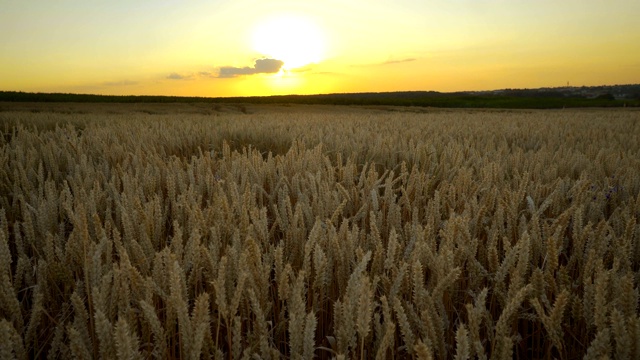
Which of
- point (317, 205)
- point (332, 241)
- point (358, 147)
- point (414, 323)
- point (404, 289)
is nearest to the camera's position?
point (414, 323)

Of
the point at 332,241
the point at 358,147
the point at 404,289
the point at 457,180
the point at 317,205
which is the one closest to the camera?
the point at 404,289

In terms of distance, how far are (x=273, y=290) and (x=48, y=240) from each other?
0.60 meters

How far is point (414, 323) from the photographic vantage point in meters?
0.94

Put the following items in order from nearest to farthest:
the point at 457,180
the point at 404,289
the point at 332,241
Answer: the point at 404,289
the point at 332,241
the point at 457,180

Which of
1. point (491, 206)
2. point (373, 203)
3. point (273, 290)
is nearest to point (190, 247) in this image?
point (273, 290)

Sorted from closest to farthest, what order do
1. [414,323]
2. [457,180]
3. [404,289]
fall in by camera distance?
[414,323] → [404,289] → [457,180]

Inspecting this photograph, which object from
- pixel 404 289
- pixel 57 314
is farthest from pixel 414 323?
pixel 57 314

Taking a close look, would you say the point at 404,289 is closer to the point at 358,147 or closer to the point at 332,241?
the point at 332,241

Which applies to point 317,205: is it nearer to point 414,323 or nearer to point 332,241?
point 332,241

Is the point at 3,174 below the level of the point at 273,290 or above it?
above

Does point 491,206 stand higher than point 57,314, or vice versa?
point 491,206

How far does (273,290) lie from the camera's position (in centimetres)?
121

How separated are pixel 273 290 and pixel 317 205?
495mm

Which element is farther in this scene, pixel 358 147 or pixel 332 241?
pixel 358 147
